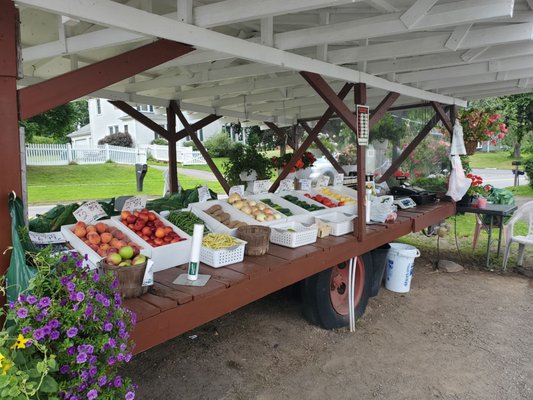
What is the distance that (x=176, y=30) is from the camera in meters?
2.20

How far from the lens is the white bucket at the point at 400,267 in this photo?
16.3 feet

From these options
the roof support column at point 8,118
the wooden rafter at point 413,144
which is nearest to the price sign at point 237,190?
the roof support column at point 8,118

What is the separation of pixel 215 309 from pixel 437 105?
16.7 ft

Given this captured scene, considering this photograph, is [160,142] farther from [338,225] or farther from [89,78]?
[89,78]

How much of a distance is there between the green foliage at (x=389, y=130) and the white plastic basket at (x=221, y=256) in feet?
18.2

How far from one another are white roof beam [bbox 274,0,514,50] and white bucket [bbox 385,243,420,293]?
300cm

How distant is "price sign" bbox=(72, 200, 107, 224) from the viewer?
9.07 ft

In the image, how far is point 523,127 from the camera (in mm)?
16141

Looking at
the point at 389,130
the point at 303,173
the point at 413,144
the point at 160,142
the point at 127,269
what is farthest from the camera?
the point at 160,142

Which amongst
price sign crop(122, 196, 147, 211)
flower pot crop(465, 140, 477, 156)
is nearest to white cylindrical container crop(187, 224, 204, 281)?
price sign crop(122, 196, 147, 211)

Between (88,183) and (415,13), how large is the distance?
16.4 metres

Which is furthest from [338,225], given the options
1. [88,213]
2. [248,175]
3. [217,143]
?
[217,143]

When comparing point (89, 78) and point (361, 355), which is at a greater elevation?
point (89, 78)

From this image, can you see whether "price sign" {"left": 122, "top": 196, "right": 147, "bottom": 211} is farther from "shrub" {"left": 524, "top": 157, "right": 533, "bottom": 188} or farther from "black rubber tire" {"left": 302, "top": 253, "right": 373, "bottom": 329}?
"shrub" {"left": 524, "top": 157, "right": 533, "bottom": 188}
